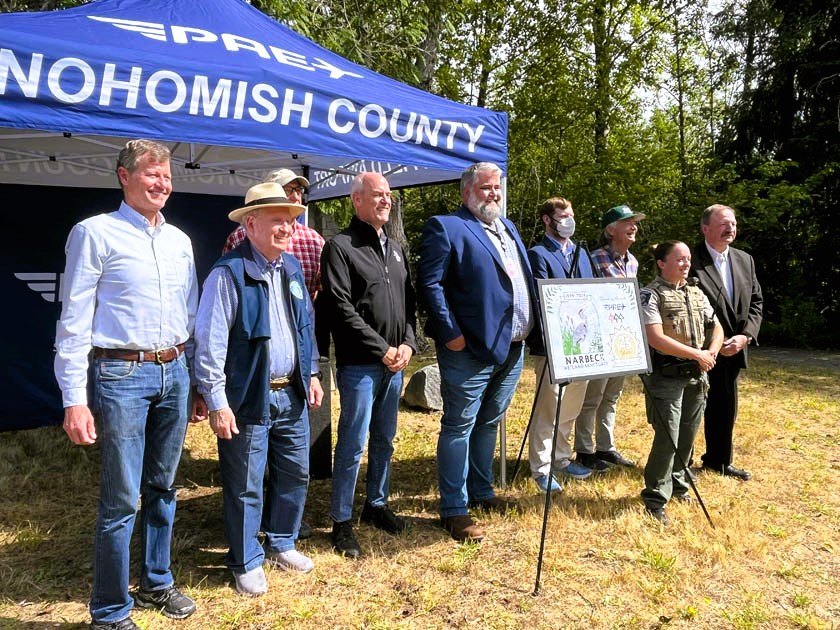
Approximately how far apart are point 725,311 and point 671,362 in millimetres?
935

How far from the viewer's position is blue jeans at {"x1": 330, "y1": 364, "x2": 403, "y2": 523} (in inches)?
131

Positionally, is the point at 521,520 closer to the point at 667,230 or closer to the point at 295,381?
the point at 295,381

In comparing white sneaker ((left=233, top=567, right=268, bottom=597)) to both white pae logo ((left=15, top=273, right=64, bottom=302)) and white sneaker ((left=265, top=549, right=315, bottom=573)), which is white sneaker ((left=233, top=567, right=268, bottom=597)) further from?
white pae logo ((left=15, top=273, right=64, bottom=302))

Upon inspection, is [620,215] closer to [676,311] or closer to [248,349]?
[676,311]

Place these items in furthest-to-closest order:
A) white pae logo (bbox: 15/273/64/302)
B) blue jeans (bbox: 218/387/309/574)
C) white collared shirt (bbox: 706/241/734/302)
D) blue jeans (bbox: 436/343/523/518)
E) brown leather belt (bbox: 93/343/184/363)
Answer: white pae logo (bbox: 15/273/64/302)
white collared shirt (bbox: 706/241/734/302)
blue jeans (bbox: 436/343/523/518)
blue jeans (bbox: 218/387/309/574)
brown leather belt (bbox: 93/343/184/363)

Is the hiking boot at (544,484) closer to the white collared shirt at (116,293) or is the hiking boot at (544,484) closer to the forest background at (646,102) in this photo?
the white collared shirt at (116,293)

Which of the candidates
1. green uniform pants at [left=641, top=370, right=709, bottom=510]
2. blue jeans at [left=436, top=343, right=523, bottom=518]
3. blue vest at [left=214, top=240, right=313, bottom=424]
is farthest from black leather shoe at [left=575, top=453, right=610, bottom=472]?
blue vest at [left=214, top=240, right=313, bottom=424]

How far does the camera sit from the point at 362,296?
3.34 meters

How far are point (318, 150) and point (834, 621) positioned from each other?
3234mm

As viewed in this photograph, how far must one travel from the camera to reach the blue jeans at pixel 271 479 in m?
2.89

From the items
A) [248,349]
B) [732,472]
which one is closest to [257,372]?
[248,349]

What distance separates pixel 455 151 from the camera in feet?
13.2

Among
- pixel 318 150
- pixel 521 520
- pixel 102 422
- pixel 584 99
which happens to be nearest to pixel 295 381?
pixel 102 422

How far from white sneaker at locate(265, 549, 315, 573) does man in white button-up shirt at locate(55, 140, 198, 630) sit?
2.39 ft
